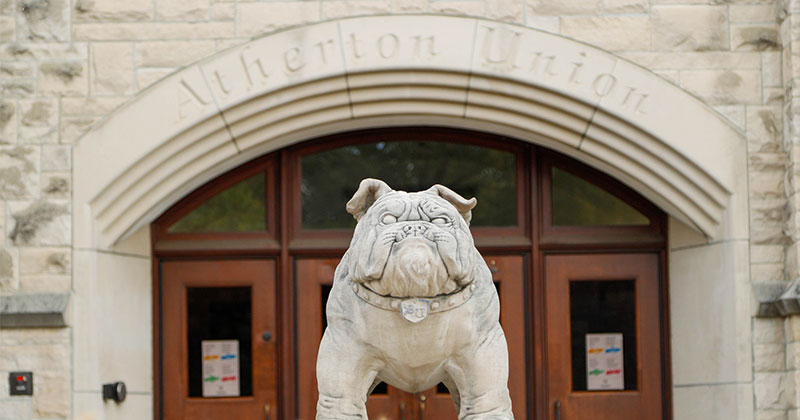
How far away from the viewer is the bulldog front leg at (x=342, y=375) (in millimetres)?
→ 3121

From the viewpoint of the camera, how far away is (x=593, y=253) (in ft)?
20.5

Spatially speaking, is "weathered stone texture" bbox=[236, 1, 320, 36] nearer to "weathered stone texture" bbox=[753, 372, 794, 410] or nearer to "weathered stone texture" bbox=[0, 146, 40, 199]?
"weathered stone texture" bbox=[0, 146, 40, 199]

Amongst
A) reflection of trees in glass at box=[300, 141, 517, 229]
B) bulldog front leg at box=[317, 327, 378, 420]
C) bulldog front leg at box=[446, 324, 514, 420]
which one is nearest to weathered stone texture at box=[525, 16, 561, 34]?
reflection of trees in glass at box=[300, 141, 517, 229]

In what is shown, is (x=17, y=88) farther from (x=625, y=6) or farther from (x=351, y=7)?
(x=625, y=6)

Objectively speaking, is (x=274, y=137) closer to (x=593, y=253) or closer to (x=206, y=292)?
(x=206, y=292)

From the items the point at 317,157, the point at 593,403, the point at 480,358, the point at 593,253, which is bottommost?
the point at 593,403

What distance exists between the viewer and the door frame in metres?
6.17

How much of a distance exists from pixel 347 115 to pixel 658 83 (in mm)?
1537

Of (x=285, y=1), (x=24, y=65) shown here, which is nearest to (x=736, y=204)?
(x=285, y=1)

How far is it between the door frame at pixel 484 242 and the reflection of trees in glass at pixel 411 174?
5 cm

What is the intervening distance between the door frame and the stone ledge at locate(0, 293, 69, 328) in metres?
0.75

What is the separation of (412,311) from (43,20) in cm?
356

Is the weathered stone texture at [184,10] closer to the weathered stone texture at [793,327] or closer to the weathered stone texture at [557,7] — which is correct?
the weathered stone texture at [557,7]

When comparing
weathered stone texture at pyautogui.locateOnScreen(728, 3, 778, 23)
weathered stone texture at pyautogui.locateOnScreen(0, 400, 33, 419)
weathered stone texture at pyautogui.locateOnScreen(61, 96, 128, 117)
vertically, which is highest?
weathered stone texture at pyautogui.locateOnScreen(728, 3, 778, 23)
